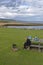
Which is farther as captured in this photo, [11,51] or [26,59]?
[11,51]

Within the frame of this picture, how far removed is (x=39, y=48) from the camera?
14.0 feet

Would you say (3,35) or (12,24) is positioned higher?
(12,24)

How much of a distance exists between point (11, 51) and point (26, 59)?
2.50 feet

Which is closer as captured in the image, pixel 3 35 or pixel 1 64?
pixel 1 64

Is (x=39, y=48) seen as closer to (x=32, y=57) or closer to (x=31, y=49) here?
(x=31, y=49)

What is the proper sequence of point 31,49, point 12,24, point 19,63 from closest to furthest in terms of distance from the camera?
1. point 12,24
2. point 19,63
3. point 31,49

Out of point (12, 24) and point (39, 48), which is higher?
point (12, 24)

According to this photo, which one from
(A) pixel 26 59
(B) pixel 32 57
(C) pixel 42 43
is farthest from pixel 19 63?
(C) pixel 42 43

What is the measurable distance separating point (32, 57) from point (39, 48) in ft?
2.63

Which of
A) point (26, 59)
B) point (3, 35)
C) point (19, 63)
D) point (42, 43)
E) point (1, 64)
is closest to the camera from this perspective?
point (1, 64)

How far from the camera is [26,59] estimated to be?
3.31 meters

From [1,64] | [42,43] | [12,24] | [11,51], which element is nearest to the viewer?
[12,24]

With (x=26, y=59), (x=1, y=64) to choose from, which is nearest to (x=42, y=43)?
(x=26, y=59)

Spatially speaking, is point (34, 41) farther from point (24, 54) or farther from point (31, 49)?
point (24, 54)
